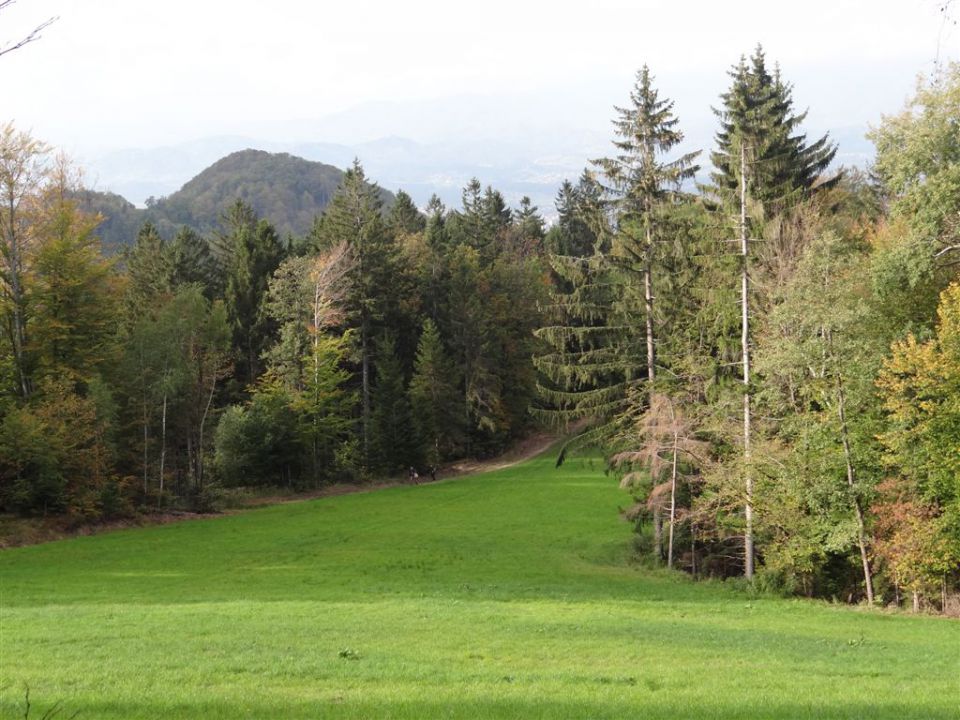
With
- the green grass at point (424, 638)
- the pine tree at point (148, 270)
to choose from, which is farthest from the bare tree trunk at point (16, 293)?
the pine tree at point (148, 270)

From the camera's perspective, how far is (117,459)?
135ft

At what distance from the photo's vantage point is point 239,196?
477 feet

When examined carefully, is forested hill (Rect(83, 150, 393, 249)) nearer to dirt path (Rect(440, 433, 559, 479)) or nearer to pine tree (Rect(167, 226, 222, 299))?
pine tree (Rect(167, 226, 222, 299))

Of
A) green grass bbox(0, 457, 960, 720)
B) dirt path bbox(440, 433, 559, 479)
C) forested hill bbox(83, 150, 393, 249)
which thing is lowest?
dirt path bbox(440, 433, 559, 479)

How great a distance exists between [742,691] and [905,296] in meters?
22.4

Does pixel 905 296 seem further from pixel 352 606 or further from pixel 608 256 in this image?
pixel 352 606

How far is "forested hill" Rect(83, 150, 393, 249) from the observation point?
14450 centimetres

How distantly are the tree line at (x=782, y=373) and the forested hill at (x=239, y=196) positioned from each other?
123 metres

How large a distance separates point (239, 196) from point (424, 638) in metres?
141

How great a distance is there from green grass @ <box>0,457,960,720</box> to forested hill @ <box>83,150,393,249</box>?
122 m

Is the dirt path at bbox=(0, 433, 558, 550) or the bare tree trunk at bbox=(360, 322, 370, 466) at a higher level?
the bare tree trunk at bbox=(360, 322, 370, 466)

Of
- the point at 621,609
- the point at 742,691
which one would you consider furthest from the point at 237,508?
the point at 742,691

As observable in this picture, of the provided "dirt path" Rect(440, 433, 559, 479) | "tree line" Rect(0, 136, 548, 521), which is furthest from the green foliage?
"dirt path" Rect(440, 433, 559, 479)

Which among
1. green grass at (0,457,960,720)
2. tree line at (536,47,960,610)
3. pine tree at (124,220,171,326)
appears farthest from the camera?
pine tree at (124,220,171,326)
